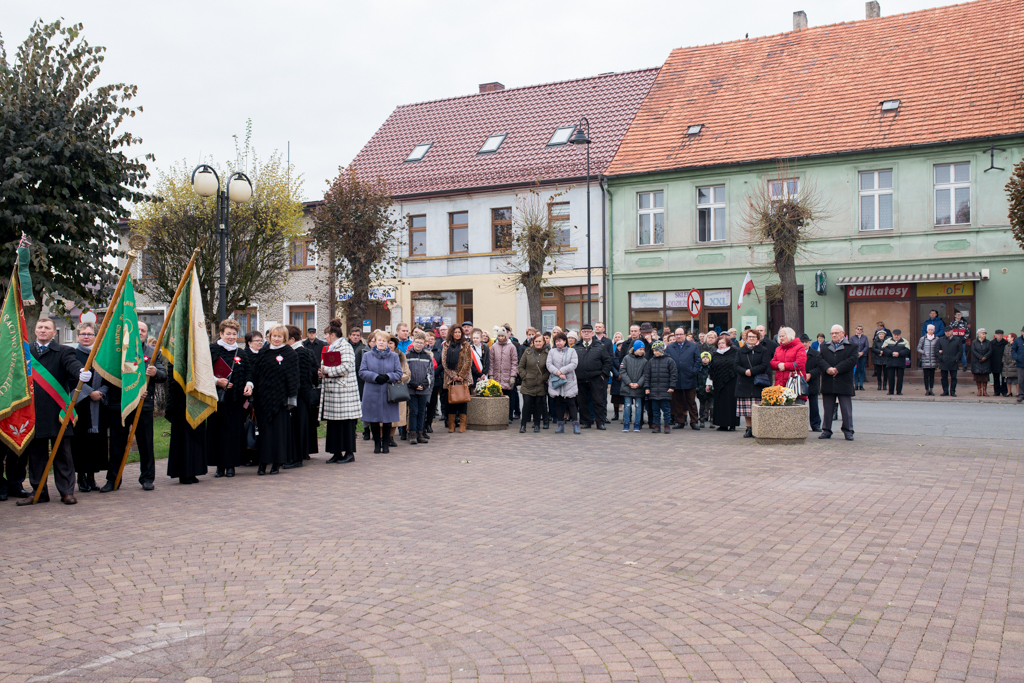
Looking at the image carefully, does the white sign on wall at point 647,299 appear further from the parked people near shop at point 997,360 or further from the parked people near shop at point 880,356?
the parked people near shop at point 997,360

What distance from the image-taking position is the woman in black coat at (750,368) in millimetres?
14320

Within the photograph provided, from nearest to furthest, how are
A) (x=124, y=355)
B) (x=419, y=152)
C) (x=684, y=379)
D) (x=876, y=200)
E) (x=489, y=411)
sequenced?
(x=124, y=355)
(x=684, y=379)
(x=489, y=411)
(x=876, y=200)
(x=419, y=152)

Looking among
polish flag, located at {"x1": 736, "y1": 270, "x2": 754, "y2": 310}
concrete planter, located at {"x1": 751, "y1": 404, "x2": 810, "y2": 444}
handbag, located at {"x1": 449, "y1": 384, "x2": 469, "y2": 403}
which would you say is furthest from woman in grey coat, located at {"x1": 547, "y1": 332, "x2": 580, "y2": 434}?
polish flag, located at {"x1": 736, "y1": 270, "x2": 754, "y2": 310}

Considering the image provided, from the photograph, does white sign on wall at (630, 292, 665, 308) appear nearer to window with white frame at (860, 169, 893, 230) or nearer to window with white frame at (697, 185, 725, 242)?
window with white frame at (697, 185, 725, 242)

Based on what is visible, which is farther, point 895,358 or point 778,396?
point 895,358

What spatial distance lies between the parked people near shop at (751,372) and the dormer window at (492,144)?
21.2 meters

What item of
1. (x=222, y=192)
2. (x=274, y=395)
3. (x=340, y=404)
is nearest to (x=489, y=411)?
(x=340, y=404)

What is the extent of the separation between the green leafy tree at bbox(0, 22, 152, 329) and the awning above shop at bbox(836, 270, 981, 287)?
19.8m

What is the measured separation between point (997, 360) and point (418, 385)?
52.8ft

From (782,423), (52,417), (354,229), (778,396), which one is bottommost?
(782,423)

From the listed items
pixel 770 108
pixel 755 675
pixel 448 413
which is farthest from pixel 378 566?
pixel 770 108

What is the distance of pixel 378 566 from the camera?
6254 mm

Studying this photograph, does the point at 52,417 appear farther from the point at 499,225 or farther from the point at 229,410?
the point at 499,225

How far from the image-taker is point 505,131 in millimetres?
34844
